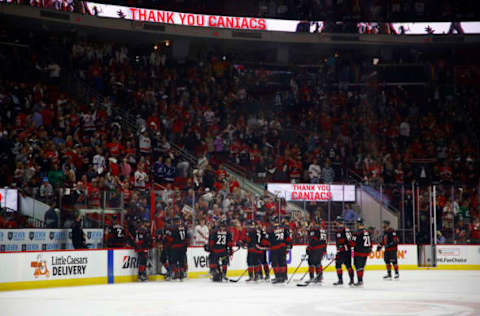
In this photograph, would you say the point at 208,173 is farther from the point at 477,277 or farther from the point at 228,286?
the point at 477,277

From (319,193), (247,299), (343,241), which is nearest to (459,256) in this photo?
(319,193)

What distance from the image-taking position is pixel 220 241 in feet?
64.5

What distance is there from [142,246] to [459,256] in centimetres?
1210

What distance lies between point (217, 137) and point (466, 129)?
445 inches

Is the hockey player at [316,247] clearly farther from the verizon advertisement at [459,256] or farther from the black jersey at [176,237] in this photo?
the verizon advertisement at [459,256]

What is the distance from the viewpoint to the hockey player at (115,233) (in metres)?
19.7

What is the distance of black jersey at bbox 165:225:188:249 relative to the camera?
65.4ft

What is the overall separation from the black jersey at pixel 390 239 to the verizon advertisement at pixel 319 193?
3.25 metres

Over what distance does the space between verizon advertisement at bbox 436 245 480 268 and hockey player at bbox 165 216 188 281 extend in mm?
10400

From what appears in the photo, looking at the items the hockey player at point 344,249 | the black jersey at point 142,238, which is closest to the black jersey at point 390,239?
the hockey player at point 344,249

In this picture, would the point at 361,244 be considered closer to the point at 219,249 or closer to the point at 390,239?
the point at 390,239

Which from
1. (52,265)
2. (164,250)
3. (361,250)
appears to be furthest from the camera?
(164,250)

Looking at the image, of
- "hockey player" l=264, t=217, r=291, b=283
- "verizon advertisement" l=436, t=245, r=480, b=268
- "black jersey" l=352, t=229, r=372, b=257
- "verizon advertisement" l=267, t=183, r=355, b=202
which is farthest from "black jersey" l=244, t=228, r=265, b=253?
"verizon advertisement" l=436, t=245, r=480, b=268

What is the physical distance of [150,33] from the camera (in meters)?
29.5
